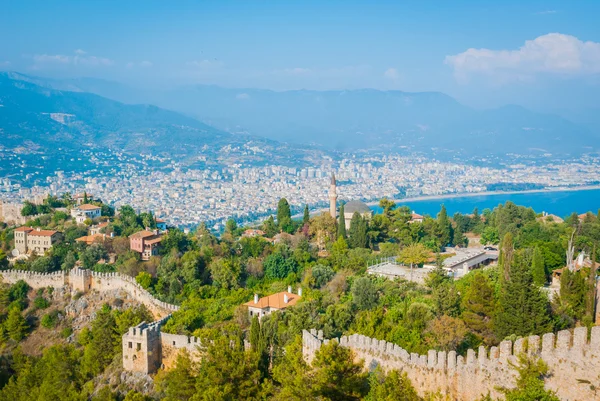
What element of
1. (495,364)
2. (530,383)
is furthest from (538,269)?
(530,383)

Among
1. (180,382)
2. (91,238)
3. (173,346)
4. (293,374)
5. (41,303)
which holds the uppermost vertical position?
(293,374)

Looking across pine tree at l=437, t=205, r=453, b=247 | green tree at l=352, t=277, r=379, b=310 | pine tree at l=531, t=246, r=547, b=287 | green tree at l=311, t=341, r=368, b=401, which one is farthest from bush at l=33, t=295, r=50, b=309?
pine tree at l=531, t=246, r=547, b=287

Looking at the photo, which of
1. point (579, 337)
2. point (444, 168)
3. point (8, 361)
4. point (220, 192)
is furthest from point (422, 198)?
point (579, 337)

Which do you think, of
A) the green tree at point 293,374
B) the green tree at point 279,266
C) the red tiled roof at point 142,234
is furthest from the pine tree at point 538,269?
the red tiled roof at point 142,234

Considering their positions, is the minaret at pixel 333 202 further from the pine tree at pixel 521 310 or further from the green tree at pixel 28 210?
the pine tree at pixel 521 310

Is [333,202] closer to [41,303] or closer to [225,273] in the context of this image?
[225,273]

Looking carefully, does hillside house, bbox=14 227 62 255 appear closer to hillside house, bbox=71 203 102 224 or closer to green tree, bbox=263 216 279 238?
hillside house, bbox=71 203 102 224

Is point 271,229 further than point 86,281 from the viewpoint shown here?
Yes

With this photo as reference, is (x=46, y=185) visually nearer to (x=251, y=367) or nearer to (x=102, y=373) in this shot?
(x=102, y=373)
